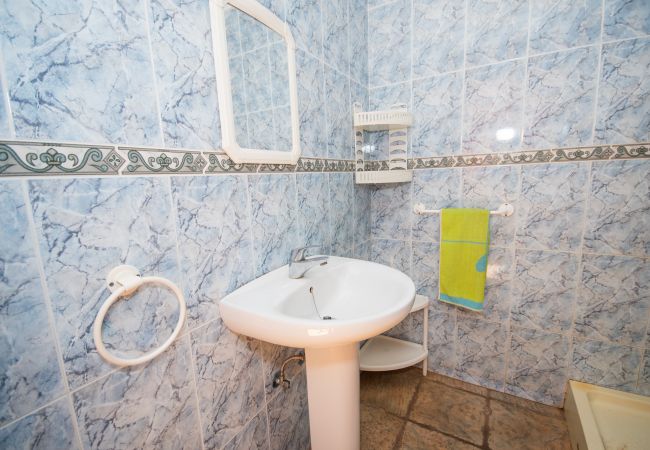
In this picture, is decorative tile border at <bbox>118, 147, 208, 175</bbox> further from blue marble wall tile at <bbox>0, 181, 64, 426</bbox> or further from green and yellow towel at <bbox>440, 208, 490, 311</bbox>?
green and yellow towel at <bbox>440, 208, 490, 311</bbox>

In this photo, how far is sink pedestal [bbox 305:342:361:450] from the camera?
1.03 metres

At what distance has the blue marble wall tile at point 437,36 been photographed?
1561 millimetres

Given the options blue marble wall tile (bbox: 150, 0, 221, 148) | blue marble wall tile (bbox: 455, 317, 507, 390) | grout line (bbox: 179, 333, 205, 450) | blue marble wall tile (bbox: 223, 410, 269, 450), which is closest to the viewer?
blue marble wall tile (bbox: 150, 0, 221, 148)

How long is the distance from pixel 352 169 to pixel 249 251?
90cm

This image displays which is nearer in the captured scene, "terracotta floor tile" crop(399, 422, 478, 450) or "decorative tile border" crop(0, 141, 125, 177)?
"decorative tile border" crop(0, 141, 125, 177)

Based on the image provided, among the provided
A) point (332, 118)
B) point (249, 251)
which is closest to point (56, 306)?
point (249, 251)

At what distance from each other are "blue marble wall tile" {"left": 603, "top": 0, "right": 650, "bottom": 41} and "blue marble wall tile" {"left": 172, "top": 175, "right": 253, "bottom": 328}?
66.2 inches

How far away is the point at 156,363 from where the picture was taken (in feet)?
2.49

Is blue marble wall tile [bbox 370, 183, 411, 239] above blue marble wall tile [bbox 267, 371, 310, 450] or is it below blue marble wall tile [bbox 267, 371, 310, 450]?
above

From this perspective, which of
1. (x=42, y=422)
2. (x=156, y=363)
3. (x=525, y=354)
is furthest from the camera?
(x=525, y=354)

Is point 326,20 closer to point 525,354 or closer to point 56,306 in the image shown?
point 56,306

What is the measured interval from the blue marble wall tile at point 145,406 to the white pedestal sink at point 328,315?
0.19 metres

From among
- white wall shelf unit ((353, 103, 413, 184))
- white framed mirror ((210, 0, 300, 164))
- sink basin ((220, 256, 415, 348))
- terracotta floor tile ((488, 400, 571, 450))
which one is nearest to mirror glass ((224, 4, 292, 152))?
white framed mirror ((210, 0, 300, 164))

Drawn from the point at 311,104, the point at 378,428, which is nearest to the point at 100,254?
the point at 311,104
